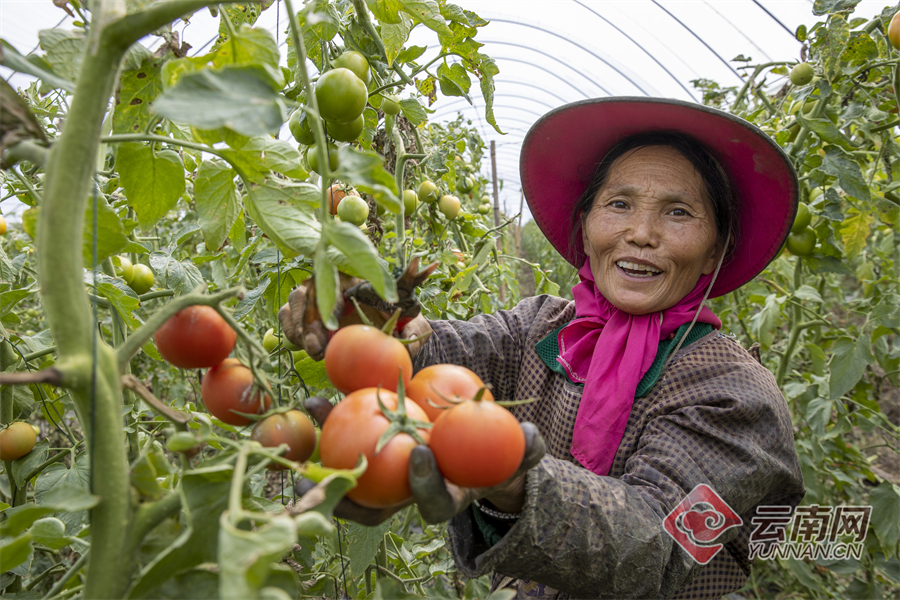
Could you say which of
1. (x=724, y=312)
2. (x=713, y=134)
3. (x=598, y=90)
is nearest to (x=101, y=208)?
(x=713, y=134)

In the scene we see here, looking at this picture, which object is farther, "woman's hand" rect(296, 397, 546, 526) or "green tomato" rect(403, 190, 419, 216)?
"green tomato" rect(403, 190, 419, 216)

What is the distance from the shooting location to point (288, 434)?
58 centimetres

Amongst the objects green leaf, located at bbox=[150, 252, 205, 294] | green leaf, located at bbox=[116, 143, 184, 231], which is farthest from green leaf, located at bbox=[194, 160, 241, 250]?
green leaf, located at bbox=[150, 252, 205, 294]

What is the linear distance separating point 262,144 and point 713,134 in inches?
46.0

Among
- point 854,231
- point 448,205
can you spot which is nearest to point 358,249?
point 448,205

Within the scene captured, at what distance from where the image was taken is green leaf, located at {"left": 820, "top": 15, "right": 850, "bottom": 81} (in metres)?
1.67

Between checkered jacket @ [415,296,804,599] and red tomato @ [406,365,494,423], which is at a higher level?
red tomato @ [406,365,494,423]

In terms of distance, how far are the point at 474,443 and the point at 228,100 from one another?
348 millimetres

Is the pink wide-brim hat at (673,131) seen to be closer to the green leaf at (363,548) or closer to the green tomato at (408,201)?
the green tomato at (408,201)

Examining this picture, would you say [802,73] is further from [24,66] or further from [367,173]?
[24,66]

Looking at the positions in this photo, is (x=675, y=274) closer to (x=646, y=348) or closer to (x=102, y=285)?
(x=646, y=348)

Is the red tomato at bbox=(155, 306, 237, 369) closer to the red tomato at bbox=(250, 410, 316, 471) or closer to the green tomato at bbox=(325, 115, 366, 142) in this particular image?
the red tomato at bbox=(250, 410, 316, 471)

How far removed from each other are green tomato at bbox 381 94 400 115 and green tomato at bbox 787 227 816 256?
143cm

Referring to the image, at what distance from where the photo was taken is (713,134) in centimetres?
144
